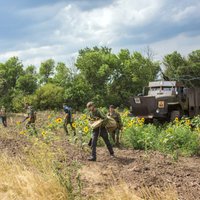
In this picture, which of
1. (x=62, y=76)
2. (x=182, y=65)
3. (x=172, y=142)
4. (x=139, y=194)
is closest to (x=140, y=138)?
(x=172, y=142)

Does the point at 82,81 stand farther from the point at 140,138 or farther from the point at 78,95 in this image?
the point at 140,138

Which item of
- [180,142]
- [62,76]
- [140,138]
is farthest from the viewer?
[62,76]

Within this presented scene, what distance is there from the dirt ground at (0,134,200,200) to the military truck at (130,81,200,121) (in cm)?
550

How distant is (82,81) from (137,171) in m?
28.5

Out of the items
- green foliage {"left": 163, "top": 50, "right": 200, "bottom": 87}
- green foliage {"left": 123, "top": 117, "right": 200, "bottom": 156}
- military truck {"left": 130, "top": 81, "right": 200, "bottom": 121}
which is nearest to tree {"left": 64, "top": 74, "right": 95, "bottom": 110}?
green foliage {"left": 163, "top": 50, "right": 200, "bottom": 87}

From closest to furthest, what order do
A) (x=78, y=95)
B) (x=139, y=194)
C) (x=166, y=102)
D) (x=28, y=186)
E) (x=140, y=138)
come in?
(x=139, y=194), (x=28, y=186), (x=140, y=138), (x=166, y=102), (x=78, y=95)

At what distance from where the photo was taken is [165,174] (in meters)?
6.96

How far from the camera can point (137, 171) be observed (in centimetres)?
732

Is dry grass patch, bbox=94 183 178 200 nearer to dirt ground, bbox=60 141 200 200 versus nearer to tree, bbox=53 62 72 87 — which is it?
dirt ground, bbox=60 141 200 200

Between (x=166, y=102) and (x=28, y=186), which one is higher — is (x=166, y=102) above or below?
above

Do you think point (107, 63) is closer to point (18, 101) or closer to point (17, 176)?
point (18, 101)

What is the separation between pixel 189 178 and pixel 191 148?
9.61 ft

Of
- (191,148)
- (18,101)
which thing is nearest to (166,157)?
(191,148)

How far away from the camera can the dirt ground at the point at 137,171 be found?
6.14 m
